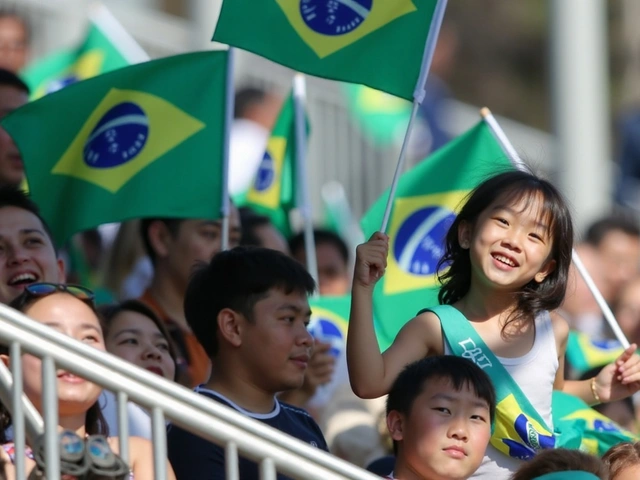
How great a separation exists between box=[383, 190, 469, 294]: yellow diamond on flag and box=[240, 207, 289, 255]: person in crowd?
64cm

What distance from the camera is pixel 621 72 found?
29625 mm

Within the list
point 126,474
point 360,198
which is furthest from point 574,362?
point 360,198

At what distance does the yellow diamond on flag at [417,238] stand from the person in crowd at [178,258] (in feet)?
2.44

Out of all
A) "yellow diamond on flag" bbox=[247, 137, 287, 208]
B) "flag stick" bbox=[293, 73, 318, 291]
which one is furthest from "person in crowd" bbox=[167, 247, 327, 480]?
"yellow diamond on flag" bbox=[247, 137, 287, 208]

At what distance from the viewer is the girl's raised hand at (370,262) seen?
16.3 feet

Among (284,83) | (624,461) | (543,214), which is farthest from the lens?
(284,83)

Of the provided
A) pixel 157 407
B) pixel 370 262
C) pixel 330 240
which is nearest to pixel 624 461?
pixel 370 262

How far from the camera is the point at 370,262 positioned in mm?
4988

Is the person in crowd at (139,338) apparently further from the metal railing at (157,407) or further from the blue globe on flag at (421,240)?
the metal railing at (157,407)

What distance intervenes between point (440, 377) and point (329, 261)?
4.07 m

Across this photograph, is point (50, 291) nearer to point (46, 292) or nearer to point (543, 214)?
point (46, 292)

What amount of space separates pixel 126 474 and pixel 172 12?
2203cm

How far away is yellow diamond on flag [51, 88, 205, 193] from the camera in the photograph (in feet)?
22.4

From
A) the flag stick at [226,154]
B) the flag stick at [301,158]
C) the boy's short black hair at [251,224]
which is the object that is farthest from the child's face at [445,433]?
the flag stick at [301,158]
